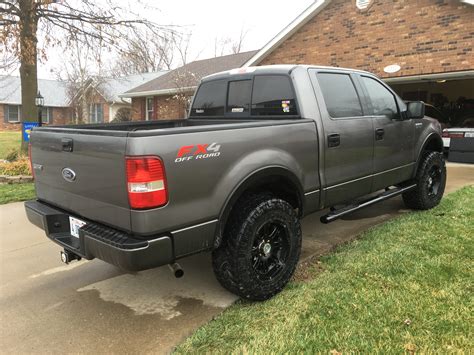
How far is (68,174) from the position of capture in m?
3.05

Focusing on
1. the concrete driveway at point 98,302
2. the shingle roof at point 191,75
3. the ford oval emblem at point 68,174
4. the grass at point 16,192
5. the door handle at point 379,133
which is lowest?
the concrete driveway at point 98,302

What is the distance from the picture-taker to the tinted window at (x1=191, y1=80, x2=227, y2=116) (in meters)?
4.55

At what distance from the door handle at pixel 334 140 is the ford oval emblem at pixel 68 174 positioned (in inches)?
90.5

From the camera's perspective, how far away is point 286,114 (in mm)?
3885

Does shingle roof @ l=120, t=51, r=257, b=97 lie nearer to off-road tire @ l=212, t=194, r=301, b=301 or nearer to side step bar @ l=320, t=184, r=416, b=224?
side step bar @ l=320, t=184, r=416, b=224

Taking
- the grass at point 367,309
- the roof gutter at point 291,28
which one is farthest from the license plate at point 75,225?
the roof gutter at point 291,28

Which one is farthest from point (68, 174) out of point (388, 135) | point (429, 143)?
point (429, 143)

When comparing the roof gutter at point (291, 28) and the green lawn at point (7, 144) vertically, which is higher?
the roof gutter at point (291, 28)

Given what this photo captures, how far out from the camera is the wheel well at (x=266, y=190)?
295cm

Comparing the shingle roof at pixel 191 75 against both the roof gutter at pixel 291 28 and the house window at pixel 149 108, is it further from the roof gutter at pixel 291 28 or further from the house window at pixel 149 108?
the roof gutter at pixel 291 28

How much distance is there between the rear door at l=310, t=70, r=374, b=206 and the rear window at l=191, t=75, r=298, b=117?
32 cm

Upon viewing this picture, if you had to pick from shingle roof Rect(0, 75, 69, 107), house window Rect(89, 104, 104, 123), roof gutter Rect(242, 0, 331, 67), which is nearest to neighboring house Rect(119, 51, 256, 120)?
roof gutter Rect(242, 0, 331, 67)

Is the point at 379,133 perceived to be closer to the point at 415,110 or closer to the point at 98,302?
the point at 415,110

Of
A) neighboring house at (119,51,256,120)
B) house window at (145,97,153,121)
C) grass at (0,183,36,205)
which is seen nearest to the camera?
grass at (0,183,36,205)
